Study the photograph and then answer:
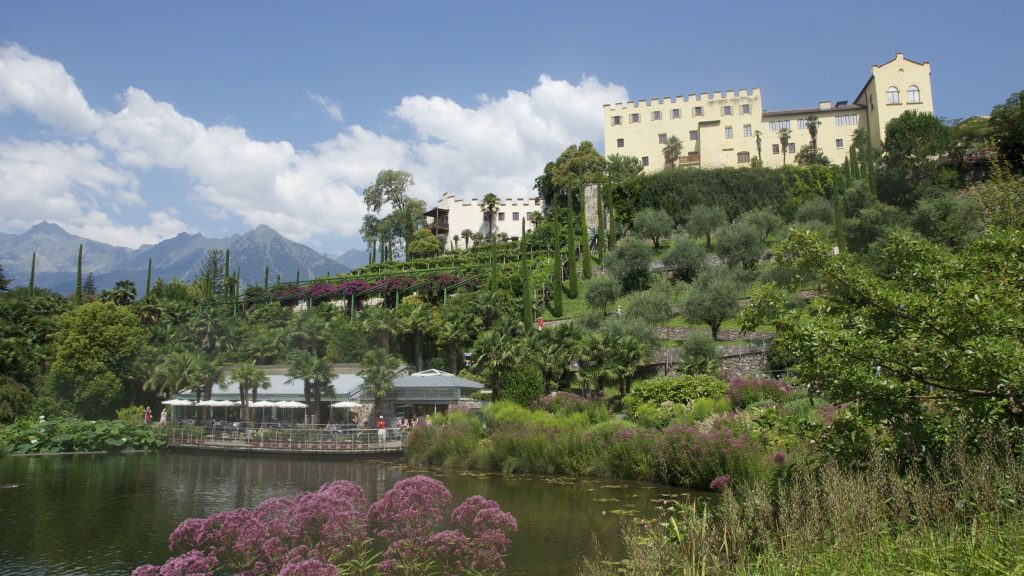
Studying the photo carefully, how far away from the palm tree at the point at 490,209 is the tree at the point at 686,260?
102 ft

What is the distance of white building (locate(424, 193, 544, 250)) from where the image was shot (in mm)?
77750

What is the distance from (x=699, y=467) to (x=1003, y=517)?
42.2 feet

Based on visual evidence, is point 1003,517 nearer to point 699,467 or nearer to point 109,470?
point 699,467

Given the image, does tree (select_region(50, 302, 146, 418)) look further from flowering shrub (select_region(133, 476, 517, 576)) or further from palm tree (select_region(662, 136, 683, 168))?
palm tree (select_region(662, 136, 683, 168))

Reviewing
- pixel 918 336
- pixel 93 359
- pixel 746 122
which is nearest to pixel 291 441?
pixel 93 359

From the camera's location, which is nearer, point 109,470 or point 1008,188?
point 109,470

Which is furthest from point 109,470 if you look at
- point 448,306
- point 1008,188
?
point 1008,188

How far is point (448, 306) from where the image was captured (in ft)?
150

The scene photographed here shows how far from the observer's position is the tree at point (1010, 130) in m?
49.2

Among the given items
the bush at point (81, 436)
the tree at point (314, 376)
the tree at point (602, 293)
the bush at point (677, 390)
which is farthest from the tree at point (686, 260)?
the bush at point (81, 436)

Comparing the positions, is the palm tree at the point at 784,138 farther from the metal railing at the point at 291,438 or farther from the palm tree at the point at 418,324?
the metal railing at the point at 291,438

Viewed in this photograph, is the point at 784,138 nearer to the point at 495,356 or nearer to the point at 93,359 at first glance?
the point at 495,356

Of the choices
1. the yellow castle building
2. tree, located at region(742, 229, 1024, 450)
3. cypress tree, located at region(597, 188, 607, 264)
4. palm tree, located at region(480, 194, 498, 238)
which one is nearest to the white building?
palm tree, located at region(480, 194, 498, 238)

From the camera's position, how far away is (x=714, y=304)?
37531 millimetres
